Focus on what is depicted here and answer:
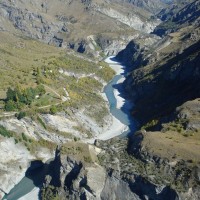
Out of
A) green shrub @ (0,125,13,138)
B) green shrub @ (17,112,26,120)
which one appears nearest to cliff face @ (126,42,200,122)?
green shrub @ (17,112,26,120)

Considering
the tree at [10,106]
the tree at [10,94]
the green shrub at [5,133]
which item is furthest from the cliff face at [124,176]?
the tree at [10,94]

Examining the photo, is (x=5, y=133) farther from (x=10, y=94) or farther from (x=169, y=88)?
(x=169, y=88)

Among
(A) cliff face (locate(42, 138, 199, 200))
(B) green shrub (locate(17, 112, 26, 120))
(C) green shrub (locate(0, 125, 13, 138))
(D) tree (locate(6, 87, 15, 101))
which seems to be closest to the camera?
(A) cliff face (locate(42, 138, 199, 200))

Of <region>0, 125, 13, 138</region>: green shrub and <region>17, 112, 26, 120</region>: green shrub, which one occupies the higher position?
<region>17, 112, 26, 120</region>: green shrub

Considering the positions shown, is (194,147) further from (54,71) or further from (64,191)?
(54,71)

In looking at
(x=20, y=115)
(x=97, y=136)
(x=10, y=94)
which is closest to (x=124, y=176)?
(x=97, y=136)

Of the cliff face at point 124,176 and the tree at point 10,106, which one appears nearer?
the cliff face at point 124,176

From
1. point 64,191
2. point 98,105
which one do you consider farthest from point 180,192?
point 98,105

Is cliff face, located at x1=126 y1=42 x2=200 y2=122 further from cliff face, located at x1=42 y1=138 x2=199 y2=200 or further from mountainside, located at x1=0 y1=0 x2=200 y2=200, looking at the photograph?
cliff face, located at x1=42 y1=138 x2=199 y2=200

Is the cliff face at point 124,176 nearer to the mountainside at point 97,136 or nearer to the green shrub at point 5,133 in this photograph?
the mountainside at point 97,136

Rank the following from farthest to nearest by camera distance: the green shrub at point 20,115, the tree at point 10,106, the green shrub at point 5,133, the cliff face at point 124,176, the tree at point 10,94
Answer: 1. the tree at point 10,94
2. the tree at point 10,106
3. the green shrub at point 20,115
4. the green shrub at point 5,133
5. the cliff face at point 124,176
